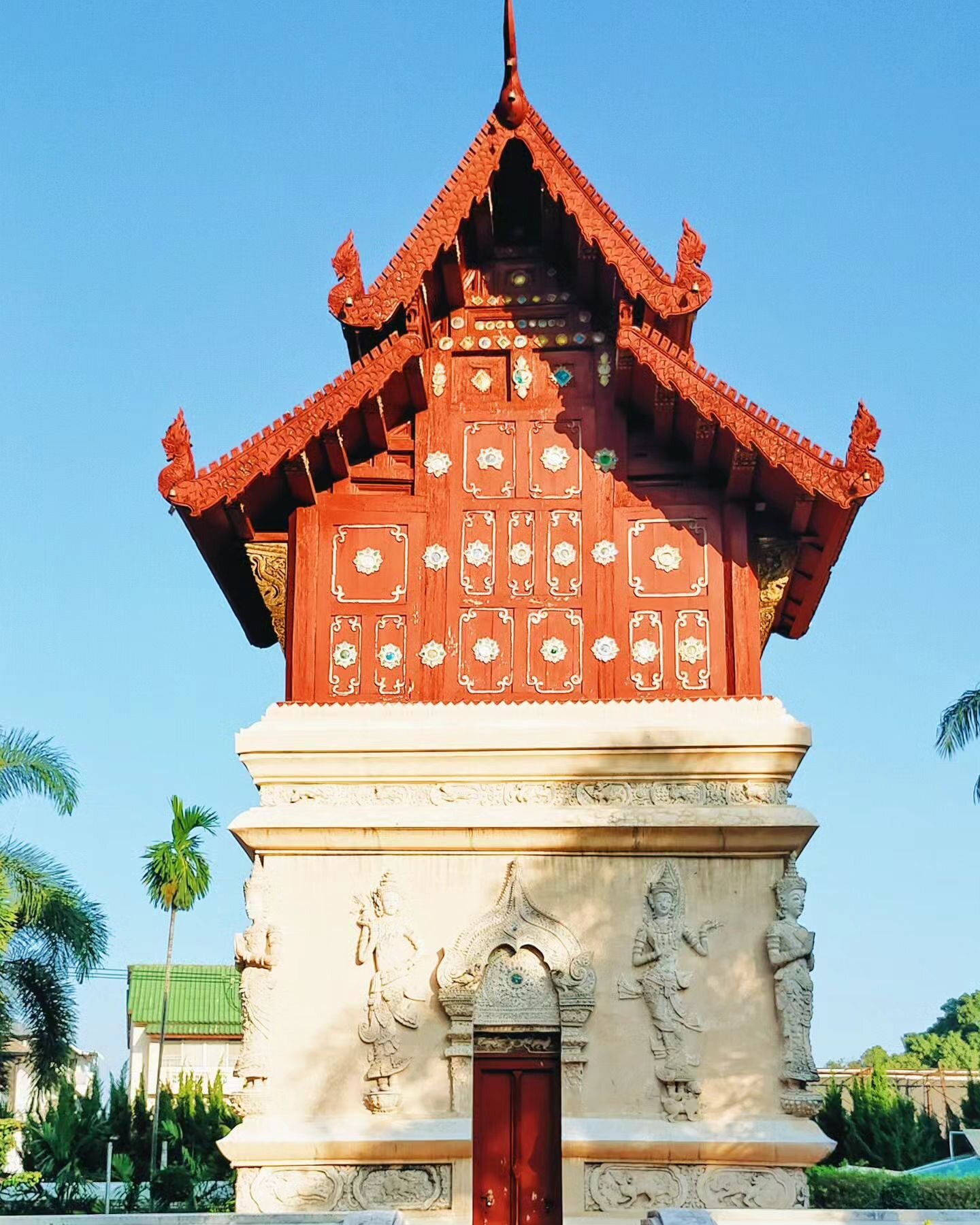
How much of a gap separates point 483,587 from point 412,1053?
420 centimetres

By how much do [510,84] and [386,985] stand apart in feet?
27.5

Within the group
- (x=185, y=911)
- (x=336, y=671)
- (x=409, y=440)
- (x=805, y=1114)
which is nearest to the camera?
(x=805, y=1114)

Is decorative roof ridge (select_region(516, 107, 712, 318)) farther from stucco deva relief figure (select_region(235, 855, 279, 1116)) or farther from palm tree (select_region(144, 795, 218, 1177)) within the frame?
palm tree (select_region(144, 795, 218, 1177))

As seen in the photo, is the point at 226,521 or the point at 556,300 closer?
the point at 226,521

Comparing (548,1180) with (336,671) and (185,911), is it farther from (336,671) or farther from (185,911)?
(185,911)

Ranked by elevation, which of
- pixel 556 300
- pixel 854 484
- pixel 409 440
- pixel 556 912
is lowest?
pixel 556 912

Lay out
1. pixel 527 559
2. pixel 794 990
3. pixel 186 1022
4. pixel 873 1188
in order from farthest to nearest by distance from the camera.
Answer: pixel 186 1022 < pixel 873 1188 < pixel 527 559 < pixel 794 990

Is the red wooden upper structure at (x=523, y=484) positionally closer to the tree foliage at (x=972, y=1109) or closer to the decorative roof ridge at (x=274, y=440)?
the decorative roof ridge at (x=274, y=440)

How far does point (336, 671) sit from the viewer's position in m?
14.0

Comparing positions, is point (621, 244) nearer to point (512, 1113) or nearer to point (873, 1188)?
point (512, 1113)

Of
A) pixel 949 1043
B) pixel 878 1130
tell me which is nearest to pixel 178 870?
pixel 878 1130

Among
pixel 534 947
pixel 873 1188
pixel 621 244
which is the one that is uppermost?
pixel 621 244

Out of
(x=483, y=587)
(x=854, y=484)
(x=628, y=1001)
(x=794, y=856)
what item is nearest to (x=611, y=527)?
(x=483, y=587)

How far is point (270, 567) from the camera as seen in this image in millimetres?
14750
